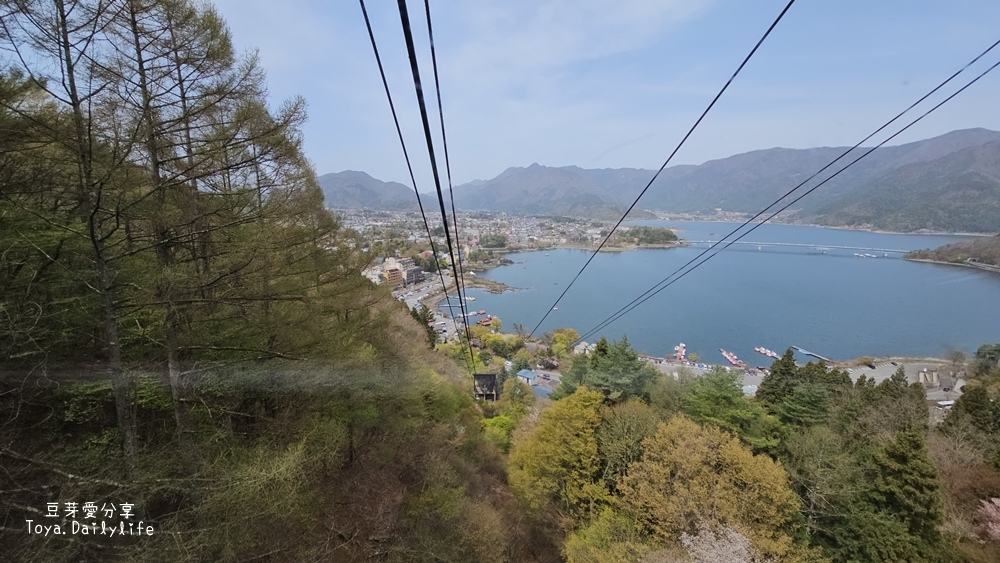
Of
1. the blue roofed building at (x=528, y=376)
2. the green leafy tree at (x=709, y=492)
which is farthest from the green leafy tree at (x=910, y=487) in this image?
the blue roofed building at (x=528, y=376)

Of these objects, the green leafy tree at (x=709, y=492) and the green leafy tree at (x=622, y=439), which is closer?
the green leafy tree at (x=709, y=492)

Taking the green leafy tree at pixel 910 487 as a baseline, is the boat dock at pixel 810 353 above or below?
below

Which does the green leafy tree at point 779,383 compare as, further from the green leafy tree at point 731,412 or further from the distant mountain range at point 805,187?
the distant mountain range at point 805,187

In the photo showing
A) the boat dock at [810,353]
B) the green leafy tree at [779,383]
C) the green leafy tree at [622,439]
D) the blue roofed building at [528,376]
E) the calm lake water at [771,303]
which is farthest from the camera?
the calm lake water at [771,303]

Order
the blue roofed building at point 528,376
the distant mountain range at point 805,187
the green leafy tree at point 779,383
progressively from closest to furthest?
the green leafy tree at point 779,383 → the blue roofed building at point 528,376 → the distant mountain range at point 805,187

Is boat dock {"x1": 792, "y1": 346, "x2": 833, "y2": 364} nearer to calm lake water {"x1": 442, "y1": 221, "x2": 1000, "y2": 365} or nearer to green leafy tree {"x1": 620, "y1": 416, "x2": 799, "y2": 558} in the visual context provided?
calm lake water {"x1": 442, "y1": 221, "x2": 1000, "y2": 365}

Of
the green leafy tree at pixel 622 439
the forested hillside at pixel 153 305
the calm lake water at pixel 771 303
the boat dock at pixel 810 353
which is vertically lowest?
the boat dock at pixel 810 353

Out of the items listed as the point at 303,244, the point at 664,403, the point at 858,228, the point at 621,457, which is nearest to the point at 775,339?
the point at 664,403
